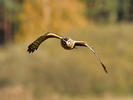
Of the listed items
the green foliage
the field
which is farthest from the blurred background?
the green foliage

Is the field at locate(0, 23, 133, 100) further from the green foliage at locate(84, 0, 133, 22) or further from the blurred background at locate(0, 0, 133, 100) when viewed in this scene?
the green foliage at locate(84, 0, 133, 22)

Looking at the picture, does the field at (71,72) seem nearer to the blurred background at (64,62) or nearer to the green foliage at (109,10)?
the blurred background at (64,62)

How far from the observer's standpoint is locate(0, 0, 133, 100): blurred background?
35344mm

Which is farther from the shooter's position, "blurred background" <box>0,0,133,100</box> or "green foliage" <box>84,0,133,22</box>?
"green foliage" <box>84,0,133,22</box>

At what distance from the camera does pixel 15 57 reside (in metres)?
41.1

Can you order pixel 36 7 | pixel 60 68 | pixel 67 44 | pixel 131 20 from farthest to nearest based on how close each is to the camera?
pixel 131 20 < pixel 36 7 < pixel 60 68 < pixel 67 44

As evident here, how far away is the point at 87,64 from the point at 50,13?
12641mm

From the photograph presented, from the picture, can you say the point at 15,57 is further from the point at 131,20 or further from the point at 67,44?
the point at 67,44

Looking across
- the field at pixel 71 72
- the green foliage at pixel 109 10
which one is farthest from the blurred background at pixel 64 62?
the green foliage at pixel 109 10

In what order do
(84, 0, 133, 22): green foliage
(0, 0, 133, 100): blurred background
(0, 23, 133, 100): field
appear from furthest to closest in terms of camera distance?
(84, 0, 133, 22): green foliage → (0, 0, 133, 100): blurred background → (0, 23, 133, 100): field

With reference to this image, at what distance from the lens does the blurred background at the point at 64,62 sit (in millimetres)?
35344

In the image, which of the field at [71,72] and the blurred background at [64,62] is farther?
the blurred background at [64,62]

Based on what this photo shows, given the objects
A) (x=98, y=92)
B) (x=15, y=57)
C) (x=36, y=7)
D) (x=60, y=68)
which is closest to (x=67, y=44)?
(x=98, y=92)

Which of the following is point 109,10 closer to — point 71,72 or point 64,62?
point 64,62
